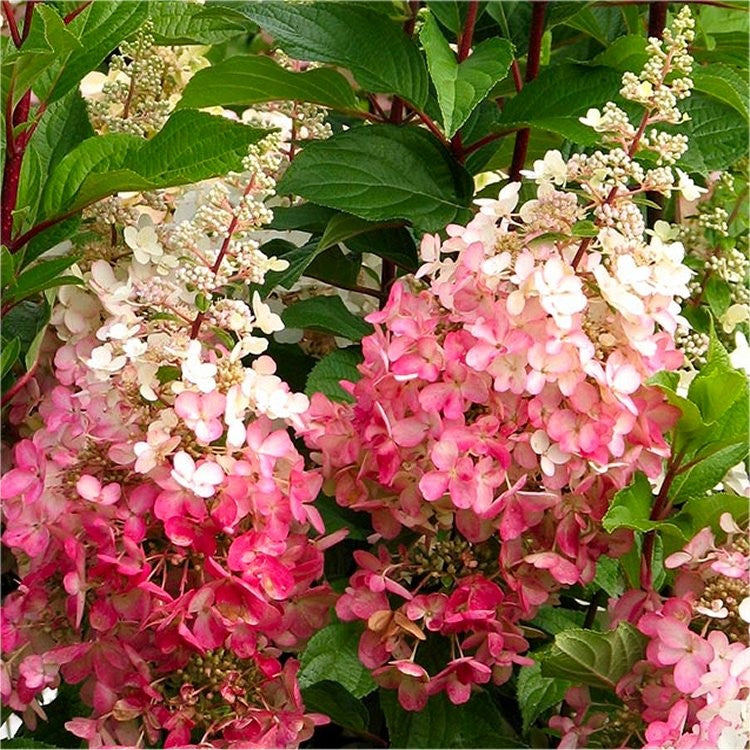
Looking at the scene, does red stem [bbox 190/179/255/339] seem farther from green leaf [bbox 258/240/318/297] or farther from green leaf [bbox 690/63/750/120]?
green leaf [bbox 690/63/750/120]

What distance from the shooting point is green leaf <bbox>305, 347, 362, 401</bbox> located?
83 cm

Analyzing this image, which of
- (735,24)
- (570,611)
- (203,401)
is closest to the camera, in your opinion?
(203,401)

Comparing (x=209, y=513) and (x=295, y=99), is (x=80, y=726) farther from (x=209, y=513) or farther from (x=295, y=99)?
(x=295, y=99)

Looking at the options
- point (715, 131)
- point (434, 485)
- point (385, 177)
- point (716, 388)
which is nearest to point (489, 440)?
point (434, 485)

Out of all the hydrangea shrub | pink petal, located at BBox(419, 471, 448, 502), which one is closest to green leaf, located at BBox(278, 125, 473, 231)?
the hydrangea shrub

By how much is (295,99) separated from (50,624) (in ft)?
1.26

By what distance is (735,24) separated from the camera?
111 centimetres

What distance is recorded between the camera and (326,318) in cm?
87

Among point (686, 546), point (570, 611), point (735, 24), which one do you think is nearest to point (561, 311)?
point (686, 546)

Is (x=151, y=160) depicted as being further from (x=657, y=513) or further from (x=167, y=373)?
(x=657, y=513)

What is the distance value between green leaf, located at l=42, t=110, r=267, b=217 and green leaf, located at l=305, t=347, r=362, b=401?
16 cm

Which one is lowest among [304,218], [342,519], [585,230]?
[342,519]

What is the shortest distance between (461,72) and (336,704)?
0.40 m

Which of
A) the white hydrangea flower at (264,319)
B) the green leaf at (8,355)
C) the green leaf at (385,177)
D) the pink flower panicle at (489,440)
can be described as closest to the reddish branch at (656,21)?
the green leaf at (385,177)
